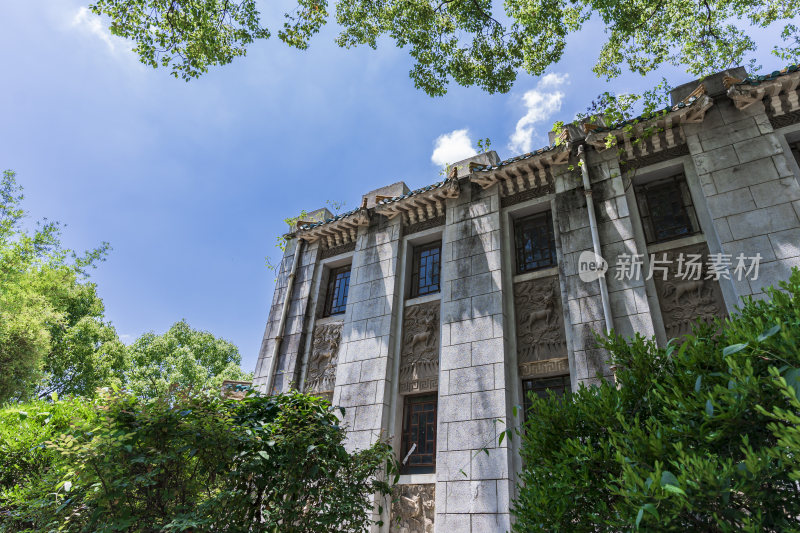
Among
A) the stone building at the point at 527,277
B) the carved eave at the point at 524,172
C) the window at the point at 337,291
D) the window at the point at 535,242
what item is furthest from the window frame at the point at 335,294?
the window at the point at 535,242

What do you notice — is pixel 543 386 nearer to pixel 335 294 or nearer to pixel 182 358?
pixel 335 294

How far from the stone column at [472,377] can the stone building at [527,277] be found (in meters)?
0.03

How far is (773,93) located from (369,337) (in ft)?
34.4

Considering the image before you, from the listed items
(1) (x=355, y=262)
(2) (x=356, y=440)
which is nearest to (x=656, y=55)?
(1) (x=355, y=262)

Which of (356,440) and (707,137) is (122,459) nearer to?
(356,440)

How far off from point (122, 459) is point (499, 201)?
9713mm

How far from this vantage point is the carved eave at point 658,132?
9.43 meters

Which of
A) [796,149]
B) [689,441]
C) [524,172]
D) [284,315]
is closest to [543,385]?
[524,172]

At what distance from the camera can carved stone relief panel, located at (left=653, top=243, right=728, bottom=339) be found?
8.17m

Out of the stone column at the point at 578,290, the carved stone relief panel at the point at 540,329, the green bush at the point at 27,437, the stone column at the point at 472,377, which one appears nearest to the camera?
the green bush at the point at 27,437

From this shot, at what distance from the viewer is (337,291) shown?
553 inches

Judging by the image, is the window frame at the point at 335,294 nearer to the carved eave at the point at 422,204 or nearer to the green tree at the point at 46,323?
the carved eave at the point at 422,204

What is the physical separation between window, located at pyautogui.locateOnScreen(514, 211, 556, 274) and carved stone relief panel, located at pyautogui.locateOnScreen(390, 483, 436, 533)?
219 inches

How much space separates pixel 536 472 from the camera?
4371mm
